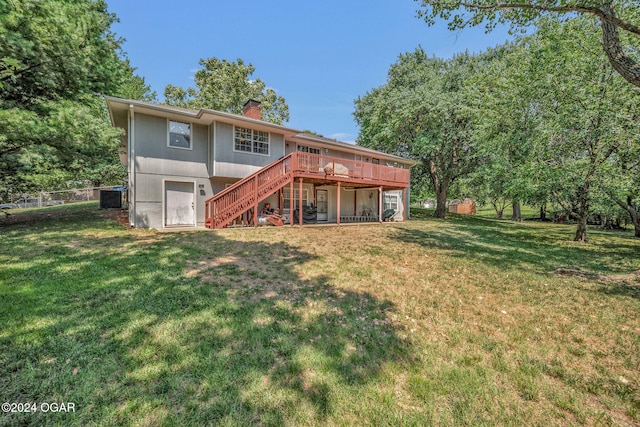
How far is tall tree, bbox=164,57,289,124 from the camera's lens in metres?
29.8

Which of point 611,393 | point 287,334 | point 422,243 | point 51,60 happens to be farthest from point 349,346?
point 51,60

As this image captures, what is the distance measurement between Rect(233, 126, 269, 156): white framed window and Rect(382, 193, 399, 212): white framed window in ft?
36.6

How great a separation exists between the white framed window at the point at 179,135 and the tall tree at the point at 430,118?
1475cm

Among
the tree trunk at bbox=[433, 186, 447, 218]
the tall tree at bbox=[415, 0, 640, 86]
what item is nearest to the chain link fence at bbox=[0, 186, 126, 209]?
the tall tree at bbox=[415, 0, 640, 86]

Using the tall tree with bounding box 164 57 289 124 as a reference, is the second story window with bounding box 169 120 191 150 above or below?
below

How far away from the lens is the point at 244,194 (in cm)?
1140

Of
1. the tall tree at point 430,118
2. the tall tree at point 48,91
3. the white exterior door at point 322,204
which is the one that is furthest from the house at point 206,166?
the tall tree at point 430,118

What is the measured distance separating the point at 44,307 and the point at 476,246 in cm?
1146

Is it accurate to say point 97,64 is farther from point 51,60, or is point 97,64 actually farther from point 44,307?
point 44,307

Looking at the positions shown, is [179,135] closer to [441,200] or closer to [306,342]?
[306,342]

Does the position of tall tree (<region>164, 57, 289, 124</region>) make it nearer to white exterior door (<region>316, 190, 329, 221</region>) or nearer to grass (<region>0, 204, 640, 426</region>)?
white exterior door (<region>316, 190, 329, 221</region>)

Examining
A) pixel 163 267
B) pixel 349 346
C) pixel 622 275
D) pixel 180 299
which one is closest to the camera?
pixel 349 346

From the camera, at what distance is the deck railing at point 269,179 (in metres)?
11.1

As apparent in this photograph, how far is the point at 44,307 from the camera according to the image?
3.57m
